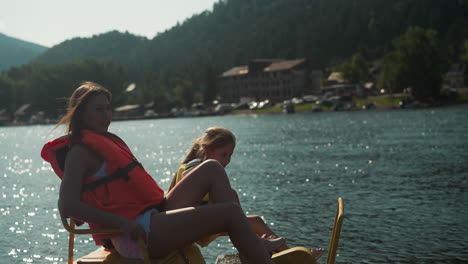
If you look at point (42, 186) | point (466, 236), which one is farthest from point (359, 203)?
point (42, 186)

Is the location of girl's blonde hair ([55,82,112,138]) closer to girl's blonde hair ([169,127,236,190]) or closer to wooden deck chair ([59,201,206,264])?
wooden deck chair ([59,201,206,264])

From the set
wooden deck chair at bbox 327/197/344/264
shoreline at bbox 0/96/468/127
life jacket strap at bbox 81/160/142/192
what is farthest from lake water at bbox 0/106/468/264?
shoreline at bbox 0/96/468/127

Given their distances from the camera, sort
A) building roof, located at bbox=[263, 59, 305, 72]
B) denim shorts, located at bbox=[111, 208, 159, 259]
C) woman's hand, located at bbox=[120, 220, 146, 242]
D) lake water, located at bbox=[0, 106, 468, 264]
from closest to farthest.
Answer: woman's hand, located at bbox=[120, 220, 146, 242] → denim shorts, located at bbox=[111, 208, 159, 259] → lake water, located at bbox=[0, 106, 468, 264] → building roof, located at bbox=[263, 59, 305, 72]

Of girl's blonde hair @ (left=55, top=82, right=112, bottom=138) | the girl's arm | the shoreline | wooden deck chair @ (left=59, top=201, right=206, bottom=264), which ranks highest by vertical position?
girl's blonde hair @ (left=55, top=82, right=112, bottom=138)

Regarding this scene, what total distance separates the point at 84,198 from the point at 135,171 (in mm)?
497

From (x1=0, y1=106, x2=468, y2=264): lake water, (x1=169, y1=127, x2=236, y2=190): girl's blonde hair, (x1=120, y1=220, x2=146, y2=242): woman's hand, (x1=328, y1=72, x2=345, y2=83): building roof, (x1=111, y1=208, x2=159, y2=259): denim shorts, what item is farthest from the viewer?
(x1=328, y1=72, x2=345, y2=83): building roof

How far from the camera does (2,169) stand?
41.8 meters

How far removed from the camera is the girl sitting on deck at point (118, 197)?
5113 mm

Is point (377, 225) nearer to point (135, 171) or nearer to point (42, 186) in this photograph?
point (135, 171)

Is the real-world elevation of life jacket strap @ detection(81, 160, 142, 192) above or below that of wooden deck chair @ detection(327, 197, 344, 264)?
above

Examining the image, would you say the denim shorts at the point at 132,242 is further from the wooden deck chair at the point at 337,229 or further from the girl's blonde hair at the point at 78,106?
the wooden deck chair at the point at 337,229

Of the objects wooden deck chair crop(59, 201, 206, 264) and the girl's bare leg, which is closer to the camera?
wooden deck chair crop(59, 201, 206, 264)

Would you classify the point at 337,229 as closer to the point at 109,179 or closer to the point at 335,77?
the point at 109,179

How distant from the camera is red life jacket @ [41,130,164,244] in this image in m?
5.20
